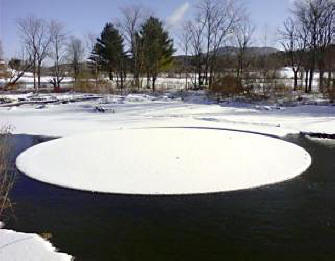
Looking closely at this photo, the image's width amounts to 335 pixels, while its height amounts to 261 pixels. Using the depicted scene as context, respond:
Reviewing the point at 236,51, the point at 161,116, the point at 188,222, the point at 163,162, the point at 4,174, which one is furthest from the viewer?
the point at 236,51

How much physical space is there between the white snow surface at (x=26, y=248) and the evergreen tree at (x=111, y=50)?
38.6 m

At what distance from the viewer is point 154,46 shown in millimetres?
40500

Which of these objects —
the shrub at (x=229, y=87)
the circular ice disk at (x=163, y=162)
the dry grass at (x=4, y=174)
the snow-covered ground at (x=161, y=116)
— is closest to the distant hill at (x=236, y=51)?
the shrub at (x=229, y=87)

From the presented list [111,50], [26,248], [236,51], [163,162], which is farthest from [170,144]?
[111,50]

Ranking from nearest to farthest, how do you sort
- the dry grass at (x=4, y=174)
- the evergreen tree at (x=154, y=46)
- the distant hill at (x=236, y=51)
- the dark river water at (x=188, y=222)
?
the dry grass at (x=4, y=174) → the dark river water at (x=188, y=222) → the distant hill at (x=236, y=51) → the evergreen tree at (x=154, y=46)

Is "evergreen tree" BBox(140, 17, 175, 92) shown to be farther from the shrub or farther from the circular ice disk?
the circular ice disk

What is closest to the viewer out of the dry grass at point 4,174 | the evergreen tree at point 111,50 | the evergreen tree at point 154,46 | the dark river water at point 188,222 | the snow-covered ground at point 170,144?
the dry grass at point 4,174

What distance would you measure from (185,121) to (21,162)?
9428mm

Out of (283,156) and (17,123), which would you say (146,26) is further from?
(283,156)

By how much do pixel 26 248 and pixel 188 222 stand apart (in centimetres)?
258

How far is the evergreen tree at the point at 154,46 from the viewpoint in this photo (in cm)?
4072

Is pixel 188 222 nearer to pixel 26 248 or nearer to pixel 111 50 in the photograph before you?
pixel 26 248

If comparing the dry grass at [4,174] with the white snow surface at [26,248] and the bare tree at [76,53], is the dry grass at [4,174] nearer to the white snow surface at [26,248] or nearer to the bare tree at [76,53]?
the white snow surface at [26,248]

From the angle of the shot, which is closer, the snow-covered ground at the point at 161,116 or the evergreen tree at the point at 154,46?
the snow-covered ground at the point at 161,116
